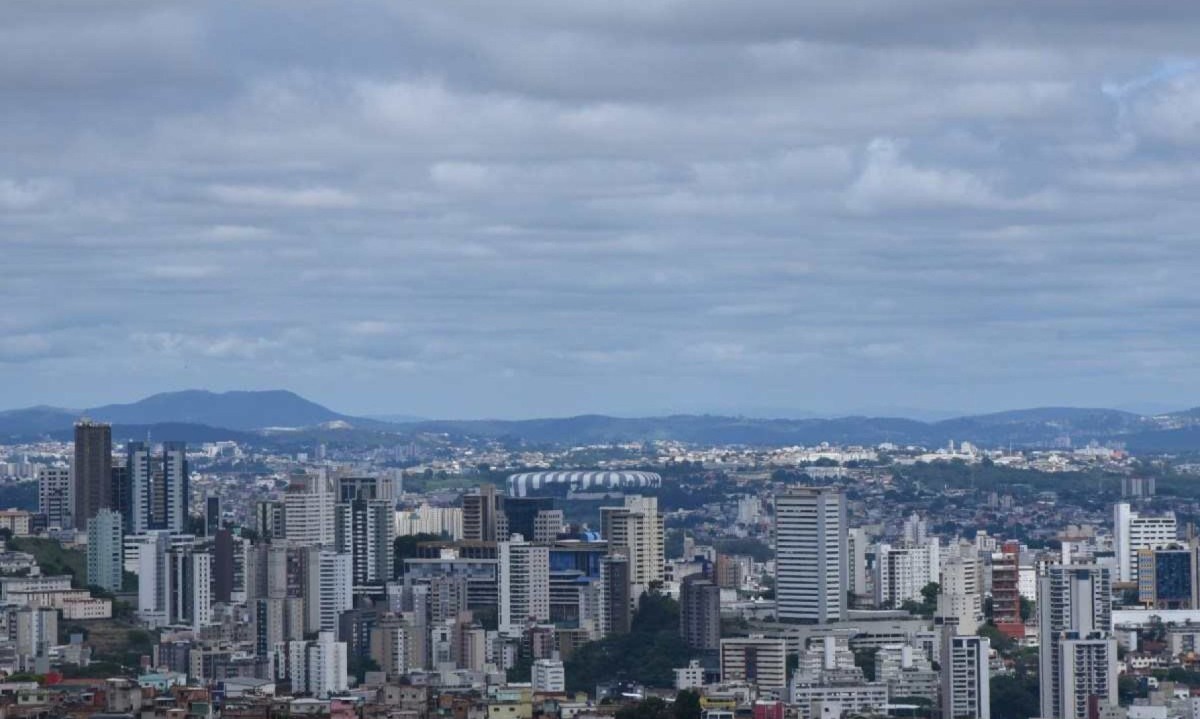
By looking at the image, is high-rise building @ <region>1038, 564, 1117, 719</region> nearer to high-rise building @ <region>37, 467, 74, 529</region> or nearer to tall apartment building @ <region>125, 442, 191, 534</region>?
tall apartment building @ <region>125, 442, 191, 534</region>

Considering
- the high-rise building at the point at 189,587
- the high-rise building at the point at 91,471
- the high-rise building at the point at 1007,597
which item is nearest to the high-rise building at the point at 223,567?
the high-rise building at the point at 189,587

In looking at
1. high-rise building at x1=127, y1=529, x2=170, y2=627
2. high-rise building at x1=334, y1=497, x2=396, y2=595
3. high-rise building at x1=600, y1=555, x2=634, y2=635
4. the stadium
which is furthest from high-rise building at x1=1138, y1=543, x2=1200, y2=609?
the stadium

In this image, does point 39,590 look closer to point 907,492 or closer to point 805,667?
point 805,667

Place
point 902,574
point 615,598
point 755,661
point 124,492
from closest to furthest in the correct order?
1. point 755,661
2. point 615,598
3. point 902,574
4. point 124,492

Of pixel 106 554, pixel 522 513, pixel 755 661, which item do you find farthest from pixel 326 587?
pixel 522 513

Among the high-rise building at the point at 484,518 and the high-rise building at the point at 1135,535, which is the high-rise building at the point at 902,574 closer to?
the high-rise building at the point at 1135,535

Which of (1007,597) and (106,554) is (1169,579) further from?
(106,554)
